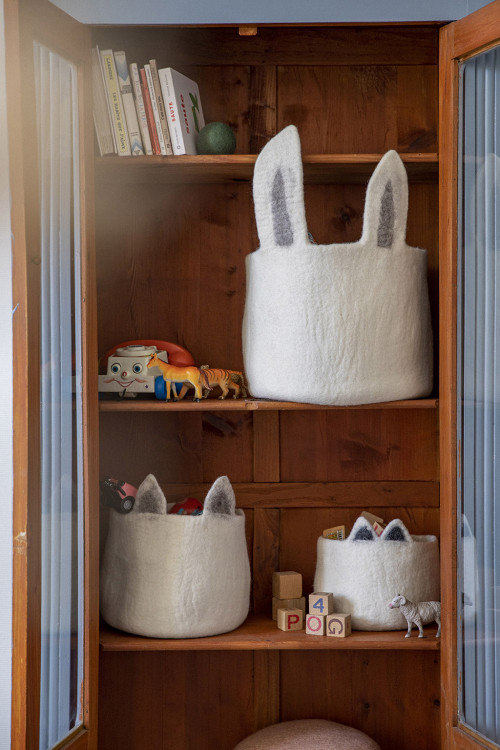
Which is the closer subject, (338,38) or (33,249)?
(33,249)

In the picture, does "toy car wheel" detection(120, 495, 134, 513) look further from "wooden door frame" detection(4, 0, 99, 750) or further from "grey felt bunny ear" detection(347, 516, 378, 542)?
"grey felt bunny ear" detection(347, 516, 378, 542)

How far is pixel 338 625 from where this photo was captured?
1614mm

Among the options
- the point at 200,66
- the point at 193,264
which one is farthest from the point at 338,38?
the point at 193,264

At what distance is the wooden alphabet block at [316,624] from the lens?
1.63m

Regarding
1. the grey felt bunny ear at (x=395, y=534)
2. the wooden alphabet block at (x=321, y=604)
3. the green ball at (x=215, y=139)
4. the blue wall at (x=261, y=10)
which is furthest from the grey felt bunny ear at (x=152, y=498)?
the blue wall at (x=261, y=10)

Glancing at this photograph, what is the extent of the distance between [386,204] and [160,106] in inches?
21.2

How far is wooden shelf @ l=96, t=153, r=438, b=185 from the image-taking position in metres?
1.58

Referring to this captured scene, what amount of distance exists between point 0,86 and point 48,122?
5.6 inches

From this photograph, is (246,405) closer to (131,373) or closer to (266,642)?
(131,373)

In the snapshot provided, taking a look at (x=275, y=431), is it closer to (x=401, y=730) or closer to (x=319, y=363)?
(x=319, y=363)

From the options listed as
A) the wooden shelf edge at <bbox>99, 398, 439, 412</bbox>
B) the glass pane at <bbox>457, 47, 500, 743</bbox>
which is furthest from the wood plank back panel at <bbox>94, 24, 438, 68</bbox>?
the wooden shelf edge at <bbox>99, 398, 439, 412</bbox>

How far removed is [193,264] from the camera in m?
1.86

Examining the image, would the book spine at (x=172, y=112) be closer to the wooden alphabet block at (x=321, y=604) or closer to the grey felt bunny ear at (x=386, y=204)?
the grey felt bunny ear at (x=386, y=204)

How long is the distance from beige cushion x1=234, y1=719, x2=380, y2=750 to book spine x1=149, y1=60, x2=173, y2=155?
4.40ft
